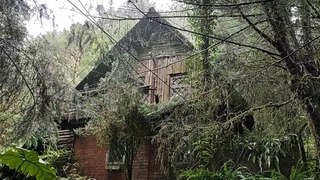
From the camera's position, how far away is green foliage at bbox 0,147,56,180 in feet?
21.3

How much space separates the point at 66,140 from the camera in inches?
460

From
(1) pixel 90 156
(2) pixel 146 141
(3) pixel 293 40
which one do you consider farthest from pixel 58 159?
(3) pixel 293 40

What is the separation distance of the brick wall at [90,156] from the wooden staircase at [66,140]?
0.57 feet

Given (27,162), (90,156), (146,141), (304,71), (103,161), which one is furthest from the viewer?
(90,156)

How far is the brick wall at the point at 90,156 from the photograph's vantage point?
10.8 m

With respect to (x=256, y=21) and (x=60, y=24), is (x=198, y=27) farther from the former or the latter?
(x=60, y=24)

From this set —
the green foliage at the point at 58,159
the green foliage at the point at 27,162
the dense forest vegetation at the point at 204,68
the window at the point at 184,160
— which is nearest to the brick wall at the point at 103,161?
the green foliage at the point at 58,159

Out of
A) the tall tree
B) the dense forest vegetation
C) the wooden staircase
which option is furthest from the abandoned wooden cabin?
the tall tree

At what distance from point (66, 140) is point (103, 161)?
5.07 ft

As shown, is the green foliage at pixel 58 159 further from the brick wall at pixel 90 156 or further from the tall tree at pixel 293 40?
the tall tree at pixel 293 40

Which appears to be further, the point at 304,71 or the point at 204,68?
the point at 204,68

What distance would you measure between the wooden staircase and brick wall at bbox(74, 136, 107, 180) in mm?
173

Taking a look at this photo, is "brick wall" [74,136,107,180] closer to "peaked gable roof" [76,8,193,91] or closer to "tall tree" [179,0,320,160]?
"peaked gable roof" [76,8,193,91]

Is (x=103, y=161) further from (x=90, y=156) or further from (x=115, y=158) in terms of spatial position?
(x=115, y=158)
